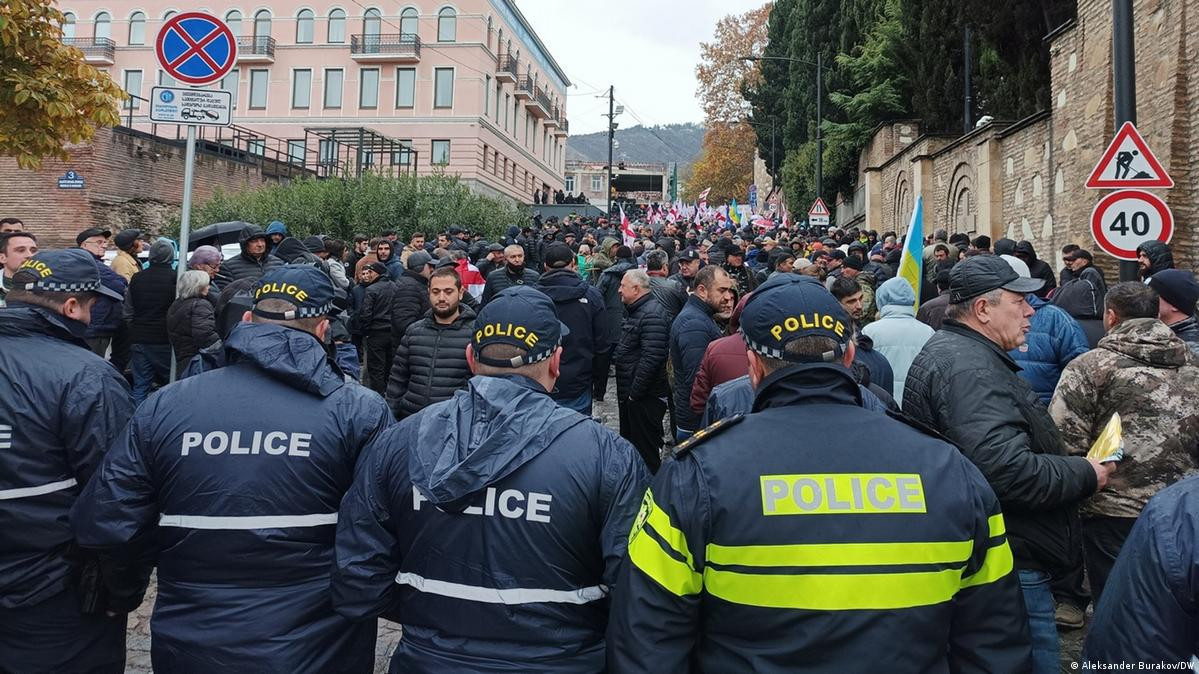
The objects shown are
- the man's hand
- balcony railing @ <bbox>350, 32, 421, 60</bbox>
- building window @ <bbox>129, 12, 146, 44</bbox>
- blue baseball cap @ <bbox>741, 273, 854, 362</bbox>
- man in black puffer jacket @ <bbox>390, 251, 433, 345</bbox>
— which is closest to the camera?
blue baseball cap @ <bbox>741, 273, 854, 362</bbox>

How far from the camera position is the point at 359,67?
→ 51344 mm

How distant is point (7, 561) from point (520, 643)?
2.01 m

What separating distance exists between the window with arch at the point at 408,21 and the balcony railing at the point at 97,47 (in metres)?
17.8

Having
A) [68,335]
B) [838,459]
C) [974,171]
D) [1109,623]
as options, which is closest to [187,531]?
[68,335]

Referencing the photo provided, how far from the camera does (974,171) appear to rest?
18.6 meters

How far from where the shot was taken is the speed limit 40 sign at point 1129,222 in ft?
24.0

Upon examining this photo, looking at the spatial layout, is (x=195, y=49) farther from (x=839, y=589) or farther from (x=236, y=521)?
(x=839, y=589)

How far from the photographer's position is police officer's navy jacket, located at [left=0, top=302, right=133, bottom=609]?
10.1ft

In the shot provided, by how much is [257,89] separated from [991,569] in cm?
5677

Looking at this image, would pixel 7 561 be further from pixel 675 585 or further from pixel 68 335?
pixel 675 585

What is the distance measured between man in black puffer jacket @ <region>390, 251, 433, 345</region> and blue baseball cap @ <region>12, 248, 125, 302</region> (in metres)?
4.38

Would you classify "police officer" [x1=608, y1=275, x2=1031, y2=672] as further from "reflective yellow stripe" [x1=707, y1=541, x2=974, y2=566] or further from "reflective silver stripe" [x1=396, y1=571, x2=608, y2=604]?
"reflective silver stripe" [x1=396, y1=571, x2=608, y2=604]

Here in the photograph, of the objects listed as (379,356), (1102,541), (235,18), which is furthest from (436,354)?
(235,18)

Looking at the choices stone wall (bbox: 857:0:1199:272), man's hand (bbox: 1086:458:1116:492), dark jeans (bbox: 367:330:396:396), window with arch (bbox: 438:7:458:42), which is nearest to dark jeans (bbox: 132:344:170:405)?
dark jeans (bbox: 367:330:396:396)
